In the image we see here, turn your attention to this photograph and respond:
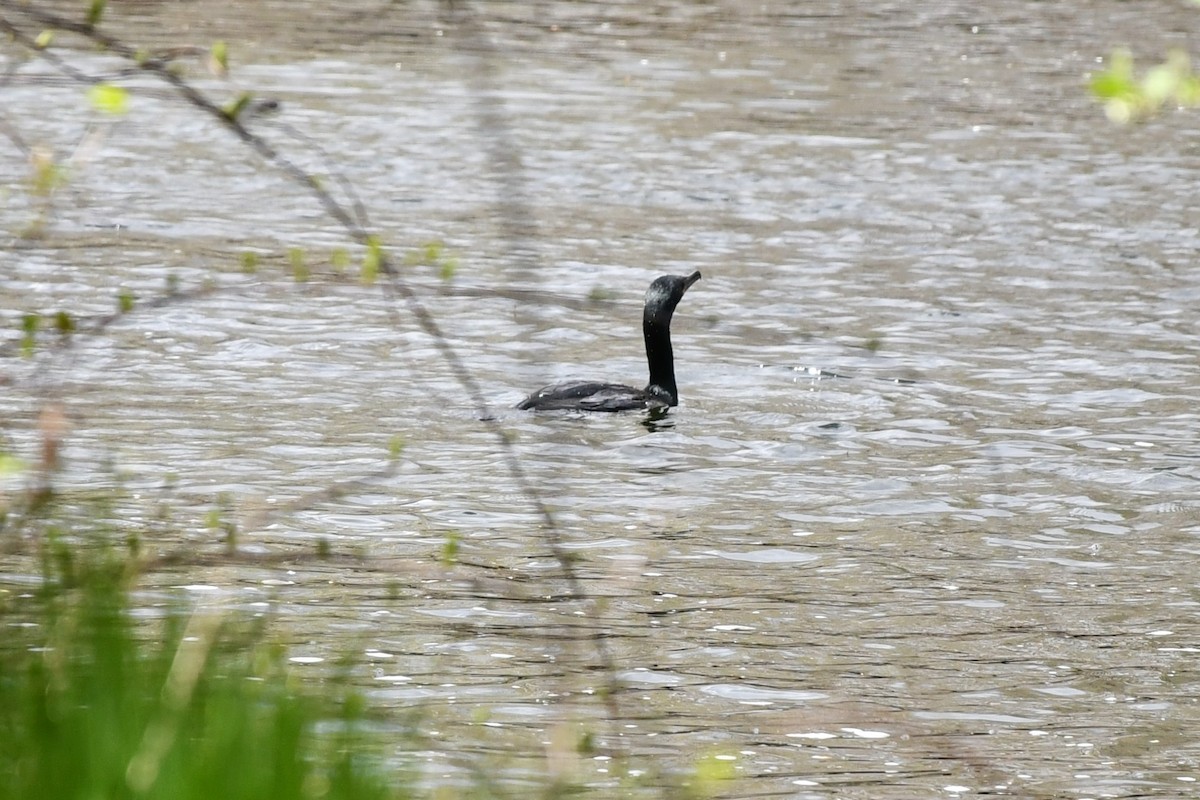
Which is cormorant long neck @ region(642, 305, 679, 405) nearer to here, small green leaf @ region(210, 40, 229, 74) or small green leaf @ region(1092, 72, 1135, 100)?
small green leaf @ region(210, 40, 229, 74)

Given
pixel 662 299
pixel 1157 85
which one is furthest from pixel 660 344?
pixel 1157 85

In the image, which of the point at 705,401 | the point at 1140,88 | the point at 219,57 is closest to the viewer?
the point at 1140,88

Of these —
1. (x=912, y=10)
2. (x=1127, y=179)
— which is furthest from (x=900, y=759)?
(x=912, y=10)

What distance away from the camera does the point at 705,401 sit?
13.1 m

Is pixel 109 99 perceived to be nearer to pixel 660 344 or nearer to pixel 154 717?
pixel 154 717

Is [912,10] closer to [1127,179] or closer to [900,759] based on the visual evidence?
[1127,179]

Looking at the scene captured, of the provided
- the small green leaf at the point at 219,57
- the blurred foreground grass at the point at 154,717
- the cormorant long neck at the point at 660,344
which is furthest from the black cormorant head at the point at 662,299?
the blurred foreground grass at the point at 154,717

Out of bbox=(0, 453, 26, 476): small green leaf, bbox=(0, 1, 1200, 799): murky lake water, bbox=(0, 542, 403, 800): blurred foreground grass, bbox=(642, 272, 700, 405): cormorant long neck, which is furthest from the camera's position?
bbox=(642, 272, 700, 405): cormorant long neck

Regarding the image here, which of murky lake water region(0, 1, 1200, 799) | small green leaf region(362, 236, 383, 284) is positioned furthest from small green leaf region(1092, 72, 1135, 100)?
small green leaf region(362, 236, 383, 284)

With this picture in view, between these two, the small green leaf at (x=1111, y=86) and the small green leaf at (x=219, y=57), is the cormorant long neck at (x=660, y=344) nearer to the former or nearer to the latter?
the small green leaf at (x=219, y=57)

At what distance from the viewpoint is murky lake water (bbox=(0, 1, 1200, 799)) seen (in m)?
7.64

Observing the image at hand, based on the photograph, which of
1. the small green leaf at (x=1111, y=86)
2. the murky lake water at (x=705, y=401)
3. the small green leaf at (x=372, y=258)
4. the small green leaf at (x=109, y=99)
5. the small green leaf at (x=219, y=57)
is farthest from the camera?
the murky lake water at (x=705, y=401)

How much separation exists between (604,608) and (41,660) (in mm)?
3899

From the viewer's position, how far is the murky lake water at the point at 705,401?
7.64m
